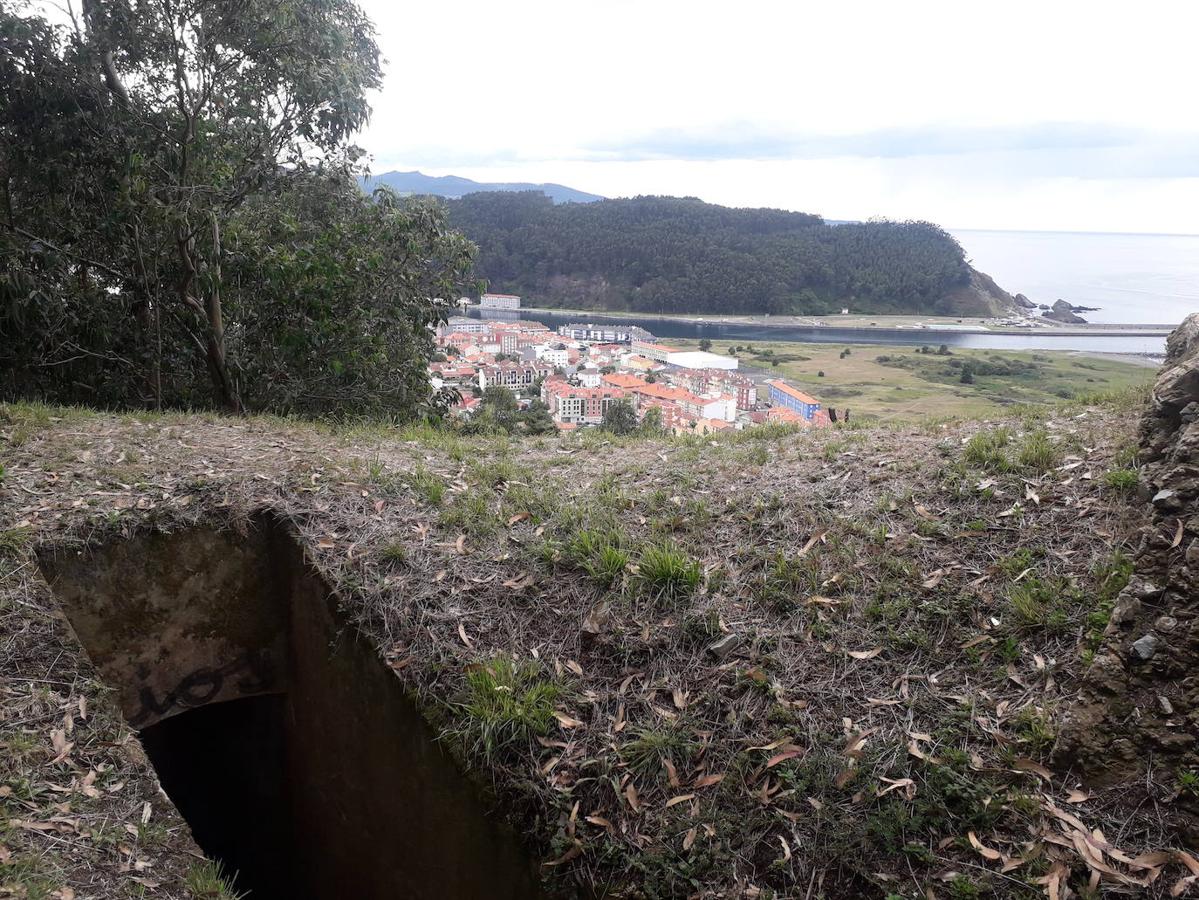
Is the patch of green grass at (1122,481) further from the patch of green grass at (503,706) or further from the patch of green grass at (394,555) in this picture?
the patch of green grass at (394,555)

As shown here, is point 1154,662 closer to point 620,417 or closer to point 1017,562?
point 1017,562

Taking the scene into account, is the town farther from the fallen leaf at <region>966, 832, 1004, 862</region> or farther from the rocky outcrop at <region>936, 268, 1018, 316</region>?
the rocky outcrop at <region>936, 268, 1018, 316</region>

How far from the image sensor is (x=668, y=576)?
3.66m

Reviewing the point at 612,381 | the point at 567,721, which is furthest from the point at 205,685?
the point at 612,381

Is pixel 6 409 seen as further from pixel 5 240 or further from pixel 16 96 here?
pixel 16 96

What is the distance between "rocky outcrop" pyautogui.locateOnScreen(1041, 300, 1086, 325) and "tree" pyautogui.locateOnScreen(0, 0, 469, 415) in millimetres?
8742

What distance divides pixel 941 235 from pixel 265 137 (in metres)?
20.1

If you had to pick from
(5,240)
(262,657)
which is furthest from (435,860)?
(5,240)

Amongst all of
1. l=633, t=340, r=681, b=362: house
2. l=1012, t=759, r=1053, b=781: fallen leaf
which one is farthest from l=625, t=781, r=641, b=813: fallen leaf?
l=633, t=340, r=681, b=362: house

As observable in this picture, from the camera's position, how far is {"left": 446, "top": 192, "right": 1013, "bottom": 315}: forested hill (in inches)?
780

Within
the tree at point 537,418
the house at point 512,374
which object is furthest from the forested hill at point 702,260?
the tree at point 537,418

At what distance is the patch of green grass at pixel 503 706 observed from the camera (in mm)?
3129

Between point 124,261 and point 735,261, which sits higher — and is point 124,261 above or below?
below

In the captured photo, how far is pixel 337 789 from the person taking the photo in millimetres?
4145
